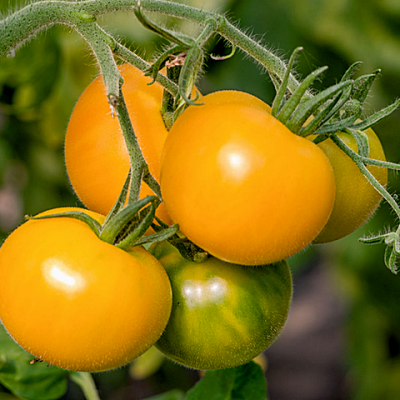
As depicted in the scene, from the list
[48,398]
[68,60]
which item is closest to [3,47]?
[48,398]

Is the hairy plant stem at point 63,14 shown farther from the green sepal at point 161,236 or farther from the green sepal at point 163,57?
the green sepal at point 161,236

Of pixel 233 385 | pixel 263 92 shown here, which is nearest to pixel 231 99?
pixel 233 385

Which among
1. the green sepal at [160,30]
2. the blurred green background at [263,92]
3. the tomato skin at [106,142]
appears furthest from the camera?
the blurred green background at [263,92]

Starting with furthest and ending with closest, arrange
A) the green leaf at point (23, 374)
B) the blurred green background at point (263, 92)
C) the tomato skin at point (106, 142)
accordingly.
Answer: the blurred green background at point (263, 92) < the green leaf at point (23, 374) < the tomato skin at point (106, 142)

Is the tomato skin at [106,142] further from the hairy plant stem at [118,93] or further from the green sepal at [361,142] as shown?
the green sepal at [361,142]

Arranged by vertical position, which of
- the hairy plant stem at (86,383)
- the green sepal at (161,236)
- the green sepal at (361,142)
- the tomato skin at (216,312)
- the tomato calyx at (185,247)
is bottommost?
the hairy plant stem at (86,383)

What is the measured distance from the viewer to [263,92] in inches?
56.1

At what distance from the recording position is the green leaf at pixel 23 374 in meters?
0.83

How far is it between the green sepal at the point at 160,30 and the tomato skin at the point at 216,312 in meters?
0.23

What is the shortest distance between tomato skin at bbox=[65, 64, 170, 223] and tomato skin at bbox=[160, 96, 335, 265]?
8cm

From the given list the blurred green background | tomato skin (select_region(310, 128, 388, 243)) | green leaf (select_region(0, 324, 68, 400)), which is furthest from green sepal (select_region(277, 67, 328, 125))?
green leaf (select_region(0, 324, 68, 400))

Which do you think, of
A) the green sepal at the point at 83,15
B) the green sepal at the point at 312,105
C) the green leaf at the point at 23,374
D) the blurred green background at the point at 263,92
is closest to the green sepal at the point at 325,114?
the green sepal at the point at 312,105

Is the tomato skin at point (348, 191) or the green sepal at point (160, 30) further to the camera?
the tomato skin at point (348, 191)

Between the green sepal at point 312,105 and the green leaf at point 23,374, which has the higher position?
the green sepal at point 312,105
